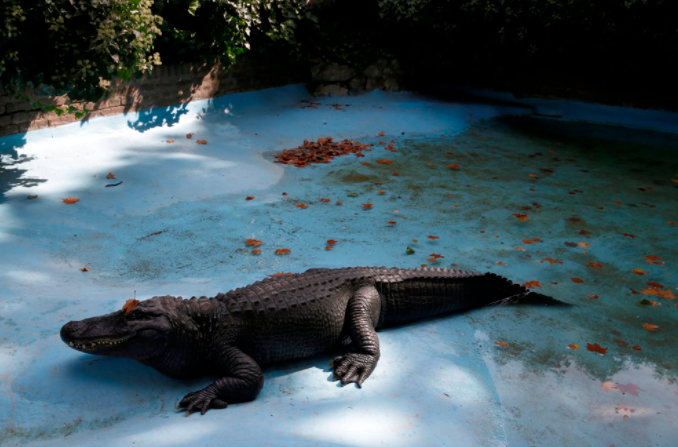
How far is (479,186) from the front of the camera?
7930 mm

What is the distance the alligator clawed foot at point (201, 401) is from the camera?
3.33 meters

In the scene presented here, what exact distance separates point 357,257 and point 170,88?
594 centimetres

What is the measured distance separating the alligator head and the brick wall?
5.11m

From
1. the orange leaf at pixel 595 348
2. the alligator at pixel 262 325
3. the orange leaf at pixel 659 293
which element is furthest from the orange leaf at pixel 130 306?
the orange leaf at pixel 659 293

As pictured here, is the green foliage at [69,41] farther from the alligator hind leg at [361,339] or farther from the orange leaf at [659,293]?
the orange leaf at [659,293]

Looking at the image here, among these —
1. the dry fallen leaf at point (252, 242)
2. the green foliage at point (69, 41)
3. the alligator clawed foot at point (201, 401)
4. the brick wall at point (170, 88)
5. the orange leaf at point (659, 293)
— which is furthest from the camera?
the brick wall at point (170, 88)

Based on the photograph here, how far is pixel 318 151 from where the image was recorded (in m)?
9.22

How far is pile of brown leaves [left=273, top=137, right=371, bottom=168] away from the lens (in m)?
8.71

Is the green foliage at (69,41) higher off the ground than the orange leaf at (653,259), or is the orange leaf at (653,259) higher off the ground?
the green foliage at (69,41)

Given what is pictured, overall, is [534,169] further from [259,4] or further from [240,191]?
[259,4]

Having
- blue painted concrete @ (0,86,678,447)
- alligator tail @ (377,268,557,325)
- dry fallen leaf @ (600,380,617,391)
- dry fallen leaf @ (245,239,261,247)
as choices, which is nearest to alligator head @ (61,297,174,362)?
blue painted concrete @ (0,86,678,447)

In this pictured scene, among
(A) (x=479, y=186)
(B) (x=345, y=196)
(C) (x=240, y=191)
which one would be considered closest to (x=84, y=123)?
(C) (x=240, y=191)

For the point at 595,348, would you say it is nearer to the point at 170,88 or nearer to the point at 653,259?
the point at 653,259

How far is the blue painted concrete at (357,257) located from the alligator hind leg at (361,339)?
4.3 inches
